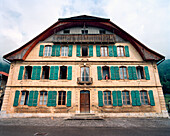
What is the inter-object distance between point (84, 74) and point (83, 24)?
25.3 ft

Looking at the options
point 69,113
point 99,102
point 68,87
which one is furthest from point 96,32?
point 69,113

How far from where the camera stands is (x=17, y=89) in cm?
1298

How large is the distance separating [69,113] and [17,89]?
719cm

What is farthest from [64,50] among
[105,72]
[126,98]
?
[126,98]

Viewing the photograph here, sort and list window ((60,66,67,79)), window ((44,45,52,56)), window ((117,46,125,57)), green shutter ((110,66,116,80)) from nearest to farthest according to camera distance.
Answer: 1. green shutter ((110,66,116,80))
2. window ((60,66,67,79))
3. window ((44,45,52,56))
4. window ((117,46,125,57))

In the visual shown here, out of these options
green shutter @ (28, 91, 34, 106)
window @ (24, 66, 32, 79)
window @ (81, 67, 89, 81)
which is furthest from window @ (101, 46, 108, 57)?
green shutter @ (28, 91, 34, 106)

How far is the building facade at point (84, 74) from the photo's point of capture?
489 inches

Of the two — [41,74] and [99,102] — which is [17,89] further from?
[99,102]

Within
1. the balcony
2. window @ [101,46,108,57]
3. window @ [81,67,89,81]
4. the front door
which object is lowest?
the front door

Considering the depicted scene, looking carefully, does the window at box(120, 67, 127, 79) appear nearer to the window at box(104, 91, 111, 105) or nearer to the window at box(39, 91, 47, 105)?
the window at box(104, 91, 111, 105)

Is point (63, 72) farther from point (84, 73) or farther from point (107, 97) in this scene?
point (107, 97)

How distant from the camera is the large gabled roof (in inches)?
544

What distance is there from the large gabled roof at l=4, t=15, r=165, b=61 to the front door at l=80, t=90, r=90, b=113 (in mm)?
9059

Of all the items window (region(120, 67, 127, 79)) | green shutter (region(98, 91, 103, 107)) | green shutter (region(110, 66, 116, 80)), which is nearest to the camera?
green shutter (region(98, 91, 103, 107))
